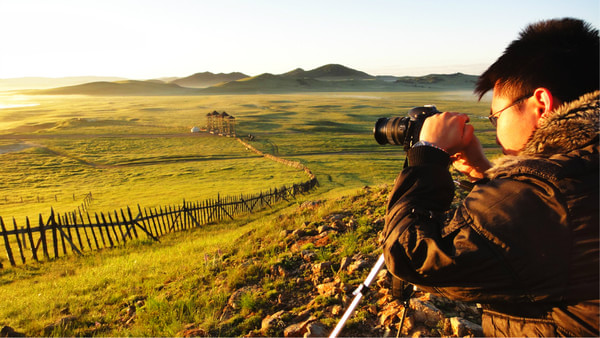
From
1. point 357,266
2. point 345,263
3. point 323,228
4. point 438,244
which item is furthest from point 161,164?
point 438,244

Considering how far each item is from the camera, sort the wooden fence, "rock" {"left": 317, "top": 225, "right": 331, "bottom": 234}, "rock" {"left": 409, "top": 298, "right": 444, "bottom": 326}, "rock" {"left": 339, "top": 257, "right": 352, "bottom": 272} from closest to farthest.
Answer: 1. "rock" {"left": 409, "top": 298, "right": 444, "bottom": 326}
2. "rock" {"left": 339, "top": 257, "right": 352, "bottom": 272}
3. "rock" {"left": 317, "top": 225, "right": 331, "bottom": 234}
4. the wooden fence

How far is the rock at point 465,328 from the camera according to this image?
2467 millimetres

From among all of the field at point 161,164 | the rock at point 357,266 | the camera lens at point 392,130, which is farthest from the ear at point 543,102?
the field at point 161,164

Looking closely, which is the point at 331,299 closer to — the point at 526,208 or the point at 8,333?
the point at 526,208

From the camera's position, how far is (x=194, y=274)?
16.6 ft

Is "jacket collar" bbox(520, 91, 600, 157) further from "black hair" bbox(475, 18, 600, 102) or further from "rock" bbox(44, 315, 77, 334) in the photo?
"rock" bbox(44, 315, 77, 334)

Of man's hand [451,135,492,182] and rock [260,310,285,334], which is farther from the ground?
man's hand [451,135,492,182]

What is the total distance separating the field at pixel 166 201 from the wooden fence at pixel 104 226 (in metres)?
0.88

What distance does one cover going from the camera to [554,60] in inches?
50.1

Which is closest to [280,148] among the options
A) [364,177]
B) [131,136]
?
[364,177]

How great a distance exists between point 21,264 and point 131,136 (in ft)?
126

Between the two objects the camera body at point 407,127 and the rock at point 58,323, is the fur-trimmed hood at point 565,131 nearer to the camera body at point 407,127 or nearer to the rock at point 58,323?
the camera body at point 407,127

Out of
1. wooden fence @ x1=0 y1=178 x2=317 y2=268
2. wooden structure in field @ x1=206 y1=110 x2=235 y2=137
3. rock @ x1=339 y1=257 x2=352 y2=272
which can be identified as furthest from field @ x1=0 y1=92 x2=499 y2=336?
wooden structure in field @ x1=206 y1=110 x2=235 y2=137

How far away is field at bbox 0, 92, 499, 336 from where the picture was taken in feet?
13.6
